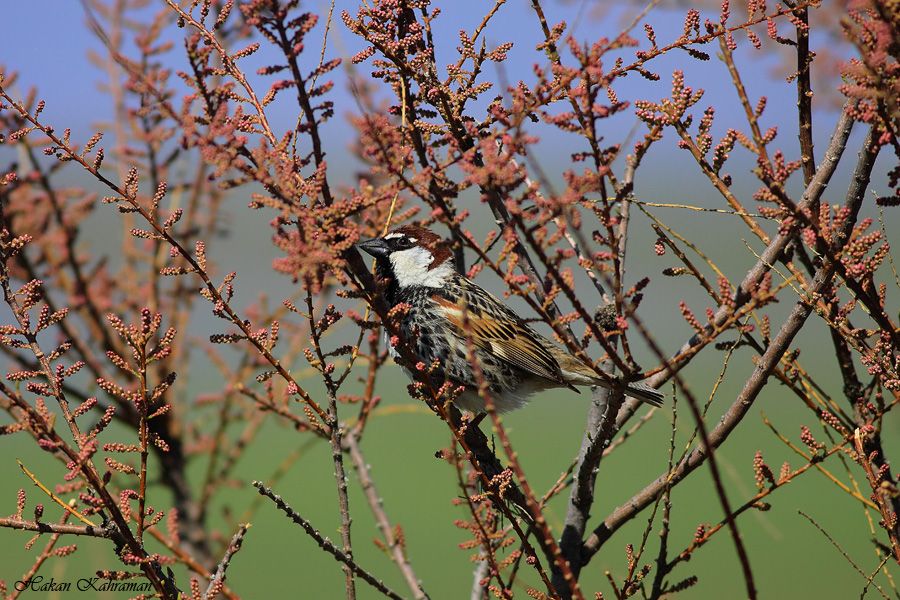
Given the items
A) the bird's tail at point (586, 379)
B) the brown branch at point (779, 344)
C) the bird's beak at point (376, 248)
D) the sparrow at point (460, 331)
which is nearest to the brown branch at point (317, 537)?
the brown branch at point (779, 344)

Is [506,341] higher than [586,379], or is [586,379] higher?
[506,341]

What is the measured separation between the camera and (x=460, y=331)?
2.82 m

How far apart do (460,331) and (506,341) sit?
0.24 metres

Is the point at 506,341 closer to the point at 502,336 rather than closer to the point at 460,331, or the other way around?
the point at 502,336

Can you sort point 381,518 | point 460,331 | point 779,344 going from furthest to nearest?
point 460,331, point 381,518, point 779,344

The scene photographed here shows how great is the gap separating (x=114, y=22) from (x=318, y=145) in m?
1.96

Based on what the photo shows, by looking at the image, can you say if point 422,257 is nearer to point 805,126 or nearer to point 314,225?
point 805,126

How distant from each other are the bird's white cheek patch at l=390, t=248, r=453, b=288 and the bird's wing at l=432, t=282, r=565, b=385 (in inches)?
4.4

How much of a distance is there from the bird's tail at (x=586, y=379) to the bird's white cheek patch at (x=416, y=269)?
0.49m

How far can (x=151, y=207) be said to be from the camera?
1422mm

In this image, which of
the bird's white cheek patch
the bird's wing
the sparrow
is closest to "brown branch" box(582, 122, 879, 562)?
the sparrow

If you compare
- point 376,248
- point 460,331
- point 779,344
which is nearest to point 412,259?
point 376,248

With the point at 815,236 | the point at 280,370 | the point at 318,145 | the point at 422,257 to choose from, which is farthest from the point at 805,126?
the point at 422,257

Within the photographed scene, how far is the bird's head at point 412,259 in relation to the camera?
3051 millimetres
